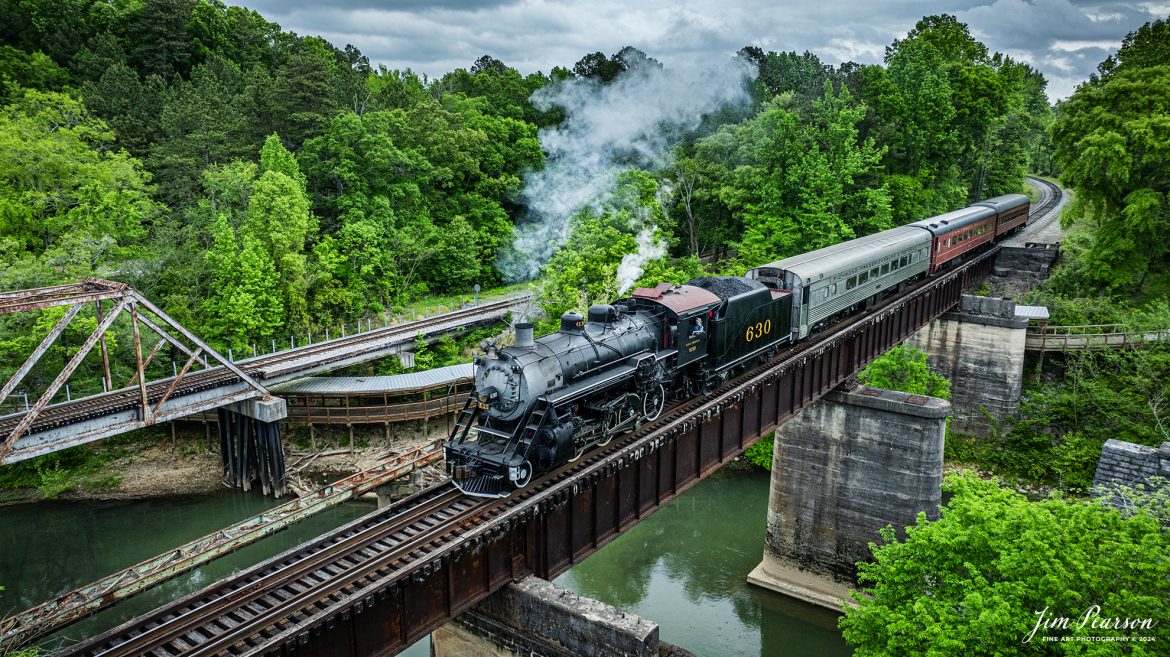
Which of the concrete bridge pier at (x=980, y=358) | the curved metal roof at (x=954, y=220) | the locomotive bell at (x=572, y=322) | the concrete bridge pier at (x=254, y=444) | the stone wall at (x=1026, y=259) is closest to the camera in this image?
the locomotive bell at (x=572, y=322)

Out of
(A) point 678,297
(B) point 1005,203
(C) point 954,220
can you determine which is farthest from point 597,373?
(B) point 1005,203

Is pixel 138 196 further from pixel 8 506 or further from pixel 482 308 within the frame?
pixel 482 308

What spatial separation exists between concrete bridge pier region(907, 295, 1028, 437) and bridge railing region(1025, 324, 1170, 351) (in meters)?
1.71

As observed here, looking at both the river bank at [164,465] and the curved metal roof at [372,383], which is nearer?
the river bank at [164,465]

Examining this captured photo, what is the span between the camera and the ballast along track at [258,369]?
25484 millimetres

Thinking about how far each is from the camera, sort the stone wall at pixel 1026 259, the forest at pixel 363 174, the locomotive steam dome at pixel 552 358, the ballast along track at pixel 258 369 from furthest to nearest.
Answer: the stone wall at pixel 1026 259
the forest at pixel 363 174
the ballast along track at pixel 258 369
the locomotive steam dome at pixel 552 358

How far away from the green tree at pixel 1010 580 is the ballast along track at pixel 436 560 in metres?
5.13

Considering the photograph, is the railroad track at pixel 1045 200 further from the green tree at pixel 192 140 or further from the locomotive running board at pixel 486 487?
the green tree at pixel 192 140

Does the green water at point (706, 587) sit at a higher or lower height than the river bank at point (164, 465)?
lower

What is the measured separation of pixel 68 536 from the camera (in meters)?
29.2

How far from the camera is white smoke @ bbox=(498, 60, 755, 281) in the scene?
5266cm

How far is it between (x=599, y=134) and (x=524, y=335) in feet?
158

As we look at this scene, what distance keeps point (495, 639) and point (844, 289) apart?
19.0 metres

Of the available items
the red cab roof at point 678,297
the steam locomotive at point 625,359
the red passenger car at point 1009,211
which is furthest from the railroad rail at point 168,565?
the red passenger car at point 1009,211
